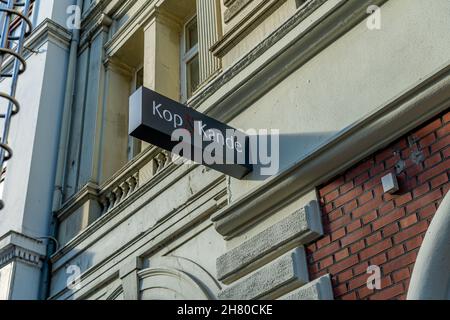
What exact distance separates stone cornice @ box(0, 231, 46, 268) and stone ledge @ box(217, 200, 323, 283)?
3.94 metres

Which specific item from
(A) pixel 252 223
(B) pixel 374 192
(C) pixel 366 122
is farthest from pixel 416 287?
(A) pixel 252 223

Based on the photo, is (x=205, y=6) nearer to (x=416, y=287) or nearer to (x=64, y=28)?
(x=64, y=28)

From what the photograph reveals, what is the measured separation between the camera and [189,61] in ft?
32.3

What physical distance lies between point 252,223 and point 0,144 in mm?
2062

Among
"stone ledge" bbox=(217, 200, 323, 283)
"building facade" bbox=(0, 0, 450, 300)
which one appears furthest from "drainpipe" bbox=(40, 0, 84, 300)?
"stone ledge" bbox=(217, 200, 323, 283)

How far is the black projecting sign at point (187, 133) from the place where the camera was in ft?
17.6

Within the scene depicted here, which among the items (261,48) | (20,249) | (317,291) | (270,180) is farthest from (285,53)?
(20,249)

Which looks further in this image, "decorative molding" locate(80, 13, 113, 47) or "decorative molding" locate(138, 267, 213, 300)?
"decorative molding" locate(80, 13, 113, 47)

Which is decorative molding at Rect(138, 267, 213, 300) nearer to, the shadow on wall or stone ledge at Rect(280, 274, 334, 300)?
the shadow on wall

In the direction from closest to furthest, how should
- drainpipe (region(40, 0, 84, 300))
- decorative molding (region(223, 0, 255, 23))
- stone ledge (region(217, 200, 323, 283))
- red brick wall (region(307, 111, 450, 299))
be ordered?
red brick wall (region(307, 111, 450, 299)) → stone ledge (region(217, 200, 323, 283)) → decorative molding (region(223, 0, 255, 23)) → drainpipe (region(40, 0, 84, 300))

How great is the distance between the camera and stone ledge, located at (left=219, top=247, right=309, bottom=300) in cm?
503

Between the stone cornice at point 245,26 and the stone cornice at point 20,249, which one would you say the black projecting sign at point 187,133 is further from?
the stone cornice at point 20,249

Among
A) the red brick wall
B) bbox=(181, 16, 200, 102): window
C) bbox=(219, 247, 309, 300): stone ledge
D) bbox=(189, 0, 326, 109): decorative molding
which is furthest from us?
bbox=(181, 16, 200, 102): window

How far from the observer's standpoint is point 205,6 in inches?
361
